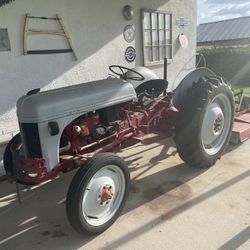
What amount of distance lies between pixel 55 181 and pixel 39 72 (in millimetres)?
1775

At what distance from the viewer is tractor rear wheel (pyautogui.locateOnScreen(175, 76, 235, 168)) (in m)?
3.59

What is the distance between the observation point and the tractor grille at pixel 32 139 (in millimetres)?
2789

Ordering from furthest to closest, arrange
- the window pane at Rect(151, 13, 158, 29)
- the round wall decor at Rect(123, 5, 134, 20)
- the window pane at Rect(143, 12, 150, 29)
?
the window pane at Rect(151, 13, 158, 29) → the window pane at Rect(143, 12, 150, 29) → the round wall decor at Rect(123, 5, 134, 20)

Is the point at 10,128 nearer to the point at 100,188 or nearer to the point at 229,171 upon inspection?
the point at 100,188

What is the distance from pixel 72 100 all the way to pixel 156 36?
407cm

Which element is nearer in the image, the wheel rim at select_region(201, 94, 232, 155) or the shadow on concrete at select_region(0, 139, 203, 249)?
the shadow on concrete at select_region(0, 139, 203, 249)

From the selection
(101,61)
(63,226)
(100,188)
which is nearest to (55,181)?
(63,226)

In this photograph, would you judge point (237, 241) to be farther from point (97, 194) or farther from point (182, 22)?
point (182, 22)

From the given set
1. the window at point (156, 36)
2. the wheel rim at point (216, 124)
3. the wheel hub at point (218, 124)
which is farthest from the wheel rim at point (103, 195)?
the window at point (156, 36)

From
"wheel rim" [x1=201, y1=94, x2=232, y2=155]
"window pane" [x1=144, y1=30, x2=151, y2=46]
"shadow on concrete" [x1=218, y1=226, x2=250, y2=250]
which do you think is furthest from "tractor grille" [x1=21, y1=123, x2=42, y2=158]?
"window pane" [x1=144, y1=30, x2=151, y2=46]

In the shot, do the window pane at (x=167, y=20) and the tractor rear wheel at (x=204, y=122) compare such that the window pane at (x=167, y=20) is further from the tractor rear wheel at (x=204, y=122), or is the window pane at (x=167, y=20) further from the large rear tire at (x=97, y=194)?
the large rear tire at (x=97, y=194)

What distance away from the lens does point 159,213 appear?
9.89 feet

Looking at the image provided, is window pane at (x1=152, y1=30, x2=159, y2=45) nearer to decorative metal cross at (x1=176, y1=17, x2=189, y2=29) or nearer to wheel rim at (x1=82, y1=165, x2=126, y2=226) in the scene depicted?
decorative metal cross at (x1=176, y1=17, x2=189, y2=29)

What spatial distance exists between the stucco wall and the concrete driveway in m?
1.42
